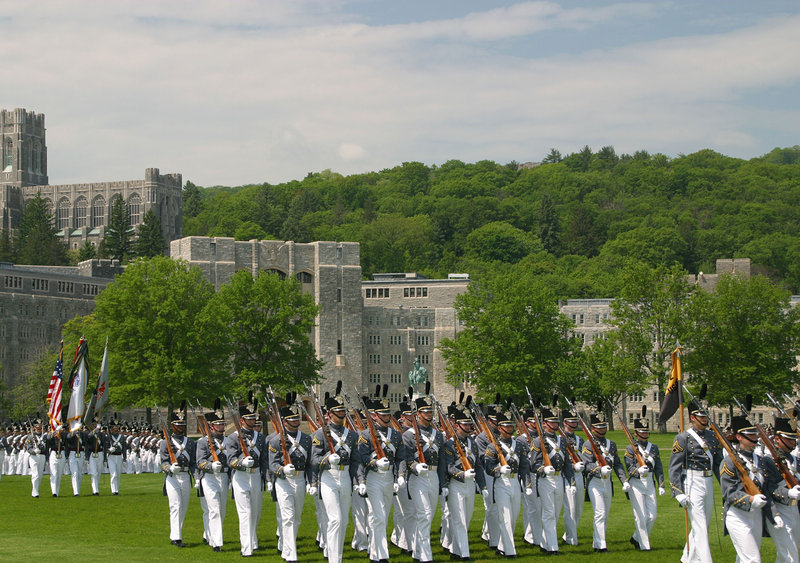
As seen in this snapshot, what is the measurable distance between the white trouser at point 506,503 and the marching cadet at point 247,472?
14.2ft

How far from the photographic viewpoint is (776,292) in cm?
8525

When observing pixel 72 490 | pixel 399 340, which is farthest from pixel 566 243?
pixel 72 490

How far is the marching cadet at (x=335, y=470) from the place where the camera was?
805 inches

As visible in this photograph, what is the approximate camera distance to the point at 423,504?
70.2ft

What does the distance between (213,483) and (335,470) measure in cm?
368

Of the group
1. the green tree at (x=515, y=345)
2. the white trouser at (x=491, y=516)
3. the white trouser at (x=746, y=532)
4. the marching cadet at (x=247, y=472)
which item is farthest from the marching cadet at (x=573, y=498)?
the green tree at (x=515, y=345)

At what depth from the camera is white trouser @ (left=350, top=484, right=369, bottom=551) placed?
22484 millimetres

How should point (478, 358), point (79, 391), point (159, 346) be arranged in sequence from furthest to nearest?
point (478, 358)
point (159, 346)
point (79, 391)

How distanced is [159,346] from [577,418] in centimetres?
5323

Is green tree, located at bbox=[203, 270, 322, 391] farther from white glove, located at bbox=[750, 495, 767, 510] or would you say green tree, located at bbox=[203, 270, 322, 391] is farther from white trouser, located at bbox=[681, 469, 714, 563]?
white glove, located at bbox=[750, 495, 767, 510]

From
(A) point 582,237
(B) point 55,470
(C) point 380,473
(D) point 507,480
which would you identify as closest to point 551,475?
(D) point 507,480

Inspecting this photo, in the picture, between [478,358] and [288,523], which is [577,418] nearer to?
[288,523]

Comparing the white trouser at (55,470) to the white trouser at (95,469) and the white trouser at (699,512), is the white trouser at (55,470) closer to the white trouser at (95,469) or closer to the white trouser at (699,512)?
the white trouser at (95,469)

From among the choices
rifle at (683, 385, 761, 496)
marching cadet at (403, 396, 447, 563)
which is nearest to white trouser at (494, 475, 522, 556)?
marching cadet at (403, 396, 447, 563)
